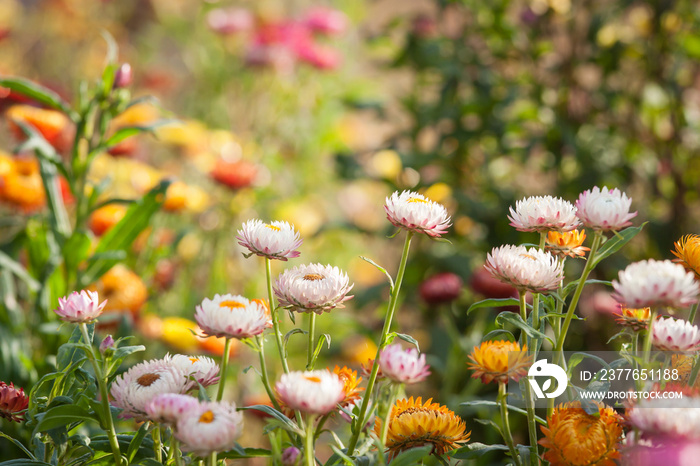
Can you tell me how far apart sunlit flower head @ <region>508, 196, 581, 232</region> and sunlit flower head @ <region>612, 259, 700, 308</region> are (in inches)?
3.7

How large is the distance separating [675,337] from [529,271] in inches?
4.6

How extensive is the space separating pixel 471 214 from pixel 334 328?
0.61 metres

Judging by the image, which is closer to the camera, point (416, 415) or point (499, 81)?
point (416, 415)

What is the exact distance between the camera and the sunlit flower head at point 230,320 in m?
0.47

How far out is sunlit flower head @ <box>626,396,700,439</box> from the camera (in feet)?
1.36

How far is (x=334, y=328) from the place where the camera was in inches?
76.0

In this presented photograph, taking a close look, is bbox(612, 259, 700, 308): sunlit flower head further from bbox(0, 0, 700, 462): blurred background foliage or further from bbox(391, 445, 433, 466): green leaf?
bbox(0, 0, 700, 462): blurred background foliage

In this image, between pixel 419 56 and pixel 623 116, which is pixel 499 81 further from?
pixel 623 116

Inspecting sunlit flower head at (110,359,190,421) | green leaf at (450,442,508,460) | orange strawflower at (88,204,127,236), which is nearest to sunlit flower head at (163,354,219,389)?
sunlit flower head at (110,359,190,421)

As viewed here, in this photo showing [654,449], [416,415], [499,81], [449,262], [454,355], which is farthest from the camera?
[499,81]

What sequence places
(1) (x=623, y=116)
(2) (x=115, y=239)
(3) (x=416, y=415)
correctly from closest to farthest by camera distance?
(3) (x=416, y=415) < (2) (x=115, y=239) < (1) (x=623, y=116)

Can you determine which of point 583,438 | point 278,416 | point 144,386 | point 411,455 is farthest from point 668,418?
point 144,386

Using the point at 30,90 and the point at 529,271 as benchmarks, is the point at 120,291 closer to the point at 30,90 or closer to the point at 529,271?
the point at 30,90

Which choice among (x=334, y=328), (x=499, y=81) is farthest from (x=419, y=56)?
(x=334, y=328)
